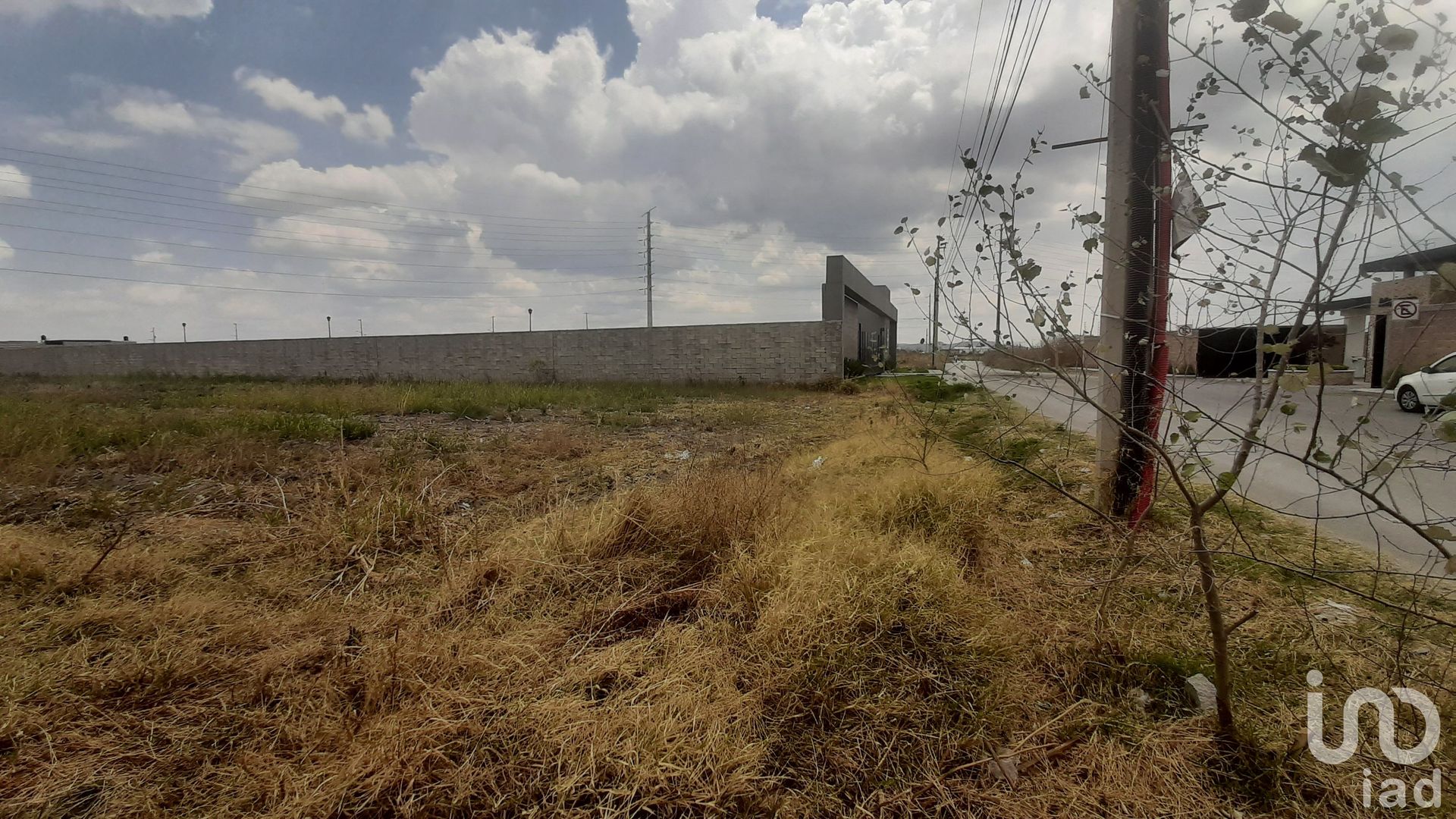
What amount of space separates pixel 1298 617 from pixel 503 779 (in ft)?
9.71

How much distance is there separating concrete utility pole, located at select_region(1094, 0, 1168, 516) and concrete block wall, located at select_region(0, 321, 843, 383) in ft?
50.7

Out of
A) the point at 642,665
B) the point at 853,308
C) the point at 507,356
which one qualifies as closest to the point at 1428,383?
the point at 642,665

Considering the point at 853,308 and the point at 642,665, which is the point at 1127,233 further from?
the point at 853,308

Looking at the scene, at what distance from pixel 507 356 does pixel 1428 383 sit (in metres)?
24.1

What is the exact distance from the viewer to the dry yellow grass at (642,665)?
158 centimetres

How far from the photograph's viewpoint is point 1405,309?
1532 mm

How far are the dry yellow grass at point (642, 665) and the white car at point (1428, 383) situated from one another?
33.3 ft

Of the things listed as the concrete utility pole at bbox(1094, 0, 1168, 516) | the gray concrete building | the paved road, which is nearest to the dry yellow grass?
the concrete utility pole at bbox(1094, 0, 1168, 516)

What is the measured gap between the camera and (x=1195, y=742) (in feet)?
5.60

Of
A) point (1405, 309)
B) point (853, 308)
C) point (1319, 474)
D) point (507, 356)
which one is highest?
point (853, 308)

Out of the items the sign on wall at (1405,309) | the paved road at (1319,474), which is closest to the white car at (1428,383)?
the paved road at (1319,474)

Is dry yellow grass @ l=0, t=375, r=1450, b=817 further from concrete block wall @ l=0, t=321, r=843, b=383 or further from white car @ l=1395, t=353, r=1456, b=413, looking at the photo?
concrete block wall @ l=0, t=321, r=843, b=383

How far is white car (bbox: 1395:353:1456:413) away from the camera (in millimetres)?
9055

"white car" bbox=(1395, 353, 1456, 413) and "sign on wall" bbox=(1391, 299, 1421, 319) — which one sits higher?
"sign on wall" bbox=(1391, 299, 1421, 319)
